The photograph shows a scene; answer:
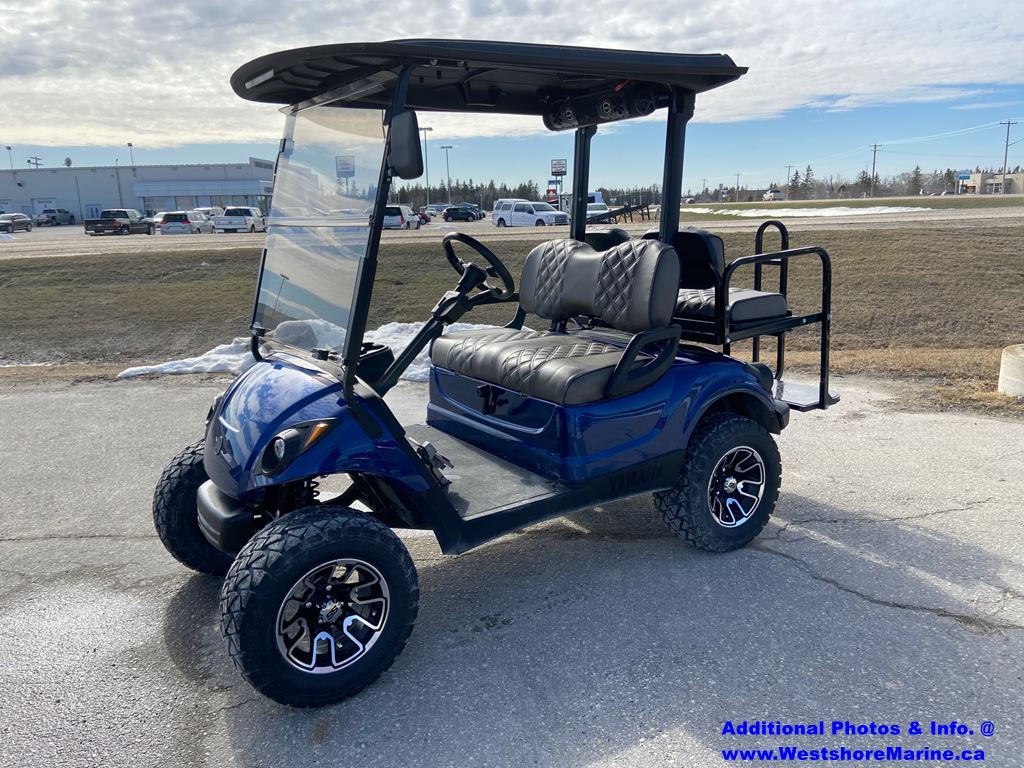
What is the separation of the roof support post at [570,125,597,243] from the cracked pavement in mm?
1702

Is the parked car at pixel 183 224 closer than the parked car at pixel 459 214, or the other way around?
the parked car at pixel 183 224

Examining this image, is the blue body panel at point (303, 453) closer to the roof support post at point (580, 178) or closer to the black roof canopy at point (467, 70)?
the black roof canopy at point (467, 70)

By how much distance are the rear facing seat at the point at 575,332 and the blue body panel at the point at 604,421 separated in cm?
8

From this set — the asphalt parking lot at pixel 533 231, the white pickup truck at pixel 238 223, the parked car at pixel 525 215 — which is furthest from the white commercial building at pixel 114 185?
the asphalt parking lot at pixel 533 231

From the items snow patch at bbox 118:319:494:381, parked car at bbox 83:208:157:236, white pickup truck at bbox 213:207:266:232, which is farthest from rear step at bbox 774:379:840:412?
parked car at bbox 83:208:157:236

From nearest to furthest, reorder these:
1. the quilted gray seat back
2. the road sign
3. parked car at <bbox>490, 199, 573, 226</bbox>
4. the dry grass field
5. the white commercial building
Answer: the road sign < the quilted gray seat back < the dry grass field < parked car at <bbox>490, 199, 573, 226</bbox> < the white commercial building

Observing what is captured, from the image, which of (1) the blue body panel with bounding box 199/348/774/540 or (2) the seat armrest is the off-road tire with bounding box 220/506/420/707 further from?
(2) the seat armrest

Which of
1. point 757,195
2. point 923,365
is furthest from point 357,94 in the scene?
point 757,195

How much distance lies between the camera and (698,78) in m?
3.50

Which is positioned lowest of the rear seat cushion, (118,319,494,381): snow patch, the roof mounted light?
(118,319,494,381): snow patch

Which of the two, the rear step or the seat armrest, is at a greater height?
the seat armrest

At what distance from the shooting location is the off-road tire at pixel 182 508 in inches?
135

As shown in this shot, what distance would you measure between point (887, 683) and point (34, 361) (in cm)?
1091

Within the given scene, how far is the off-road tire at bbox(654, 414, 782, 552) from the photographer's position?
3736 millimetres
